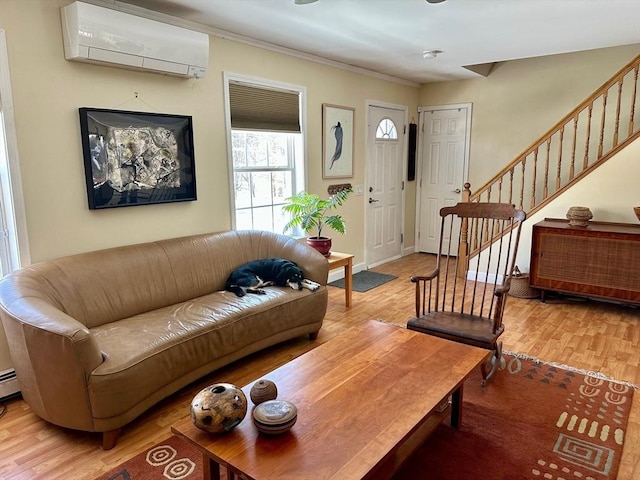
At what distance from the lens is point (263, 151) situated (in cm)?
415

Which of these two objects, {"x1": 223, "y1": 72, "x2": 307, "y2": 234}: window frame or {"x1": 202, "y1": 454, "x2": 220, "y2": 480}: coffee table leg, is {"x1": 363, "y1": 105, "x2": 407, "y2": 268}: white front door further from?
{"x1": 202, "y1": 454, "x2": 220, "y2": 480}: coffee table leg

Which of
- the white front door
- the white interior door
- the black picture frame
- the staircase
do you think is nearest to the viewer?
the black picture frame

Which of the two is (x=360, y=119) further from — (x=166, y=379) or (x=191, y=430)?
(x=191, y=430)

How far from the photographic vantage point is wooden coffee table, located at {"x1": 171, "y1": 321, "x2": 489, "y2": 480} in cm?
142

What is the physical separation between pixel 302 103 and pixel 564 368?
3.18 m

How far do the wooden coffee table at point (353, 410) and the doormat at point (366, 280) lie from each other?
2374 millimetres

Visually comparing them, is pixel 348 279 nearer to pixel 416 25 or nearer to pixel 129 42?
pixel 416 25

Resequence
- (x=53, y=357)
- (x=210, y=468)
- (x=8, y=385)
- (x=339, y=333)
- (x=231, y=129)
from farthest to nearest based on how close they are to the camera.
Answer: (x=231, y=129) < (x=339, y=333) < (x=8, y=385) < (x=53, y=357) < (x=210, y=468)

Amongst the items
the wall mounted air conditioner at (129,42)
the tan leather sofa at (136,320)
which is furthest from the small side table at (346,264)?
the wall mounted air conditioner at (129,42)

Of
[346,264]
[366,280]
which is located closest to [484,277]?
[366,280]

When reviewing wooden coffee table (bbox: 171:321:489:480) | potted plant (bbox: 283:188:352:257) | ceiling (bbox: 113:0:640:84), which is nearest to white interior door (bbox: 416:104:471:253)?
ceiling (bbox: 113:0:640:84)

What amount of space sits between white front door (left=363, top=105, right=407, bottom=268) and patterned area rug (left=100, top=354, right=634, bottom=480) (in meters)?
3.10

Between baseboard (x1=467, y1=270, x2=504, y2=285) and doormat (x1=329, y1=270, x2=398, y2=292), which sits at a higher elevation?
baseboard (x1=467, y1=270, x2=504, y2=285)

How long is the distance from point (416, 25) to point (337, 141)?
5.39 feet
